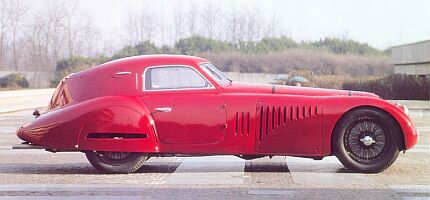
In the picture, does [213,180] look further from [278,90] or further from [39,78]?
[39,78]

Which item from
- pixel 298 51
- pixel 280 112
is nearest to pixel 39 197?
pixel 280 112

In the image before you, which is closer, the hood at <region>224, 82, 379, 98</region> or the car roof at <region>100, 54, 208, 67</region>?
the hood at <region>224, 82, 379, 98</region>

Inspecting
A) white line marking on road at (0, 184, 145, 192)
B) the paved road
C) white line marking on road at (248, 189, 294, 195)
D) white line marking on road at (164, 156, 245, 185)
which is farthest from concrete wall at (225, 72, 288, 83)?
white line marking on road at (248, 189, 294, 195)

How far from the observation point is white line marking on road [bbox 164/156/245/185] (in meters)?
8.30

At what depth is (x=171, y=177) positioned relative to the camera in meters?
8.62

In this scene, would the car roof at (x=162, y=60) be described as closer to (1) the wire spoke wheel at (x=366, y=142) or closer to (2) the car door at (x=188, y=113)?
(2) the car door at (x=188, y=113)

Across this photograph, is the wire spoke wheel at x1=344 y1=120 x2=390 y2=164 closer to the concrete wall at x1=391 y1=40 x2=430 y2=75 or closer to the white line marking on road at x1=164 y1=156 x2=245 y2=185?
the white line marking on road at x1=164 y1=156 x2=245 y2=185

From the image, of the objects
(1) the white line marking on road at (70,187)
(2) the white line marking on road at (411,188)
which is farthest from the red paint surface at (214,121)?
(2) the white line marking on road at (411,188)

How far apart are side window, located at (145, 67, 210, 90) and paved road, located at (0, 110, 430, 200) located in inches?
43.0

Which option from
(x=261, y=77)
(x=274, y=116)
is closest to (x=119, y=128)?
(x=274, y=116)

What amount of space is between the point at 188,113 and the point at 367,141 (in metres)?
2.20

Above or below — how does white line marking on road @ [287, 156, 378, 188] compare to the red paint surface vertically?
below

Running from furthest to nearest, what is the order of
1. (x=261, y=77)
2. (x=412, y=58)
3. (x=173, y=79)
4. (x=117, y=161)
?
(x=261, y=77)
(x=412, y=58)
(x=173, y=79)
(x=117, y=161)

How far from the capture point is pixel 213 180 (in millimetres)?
8352
